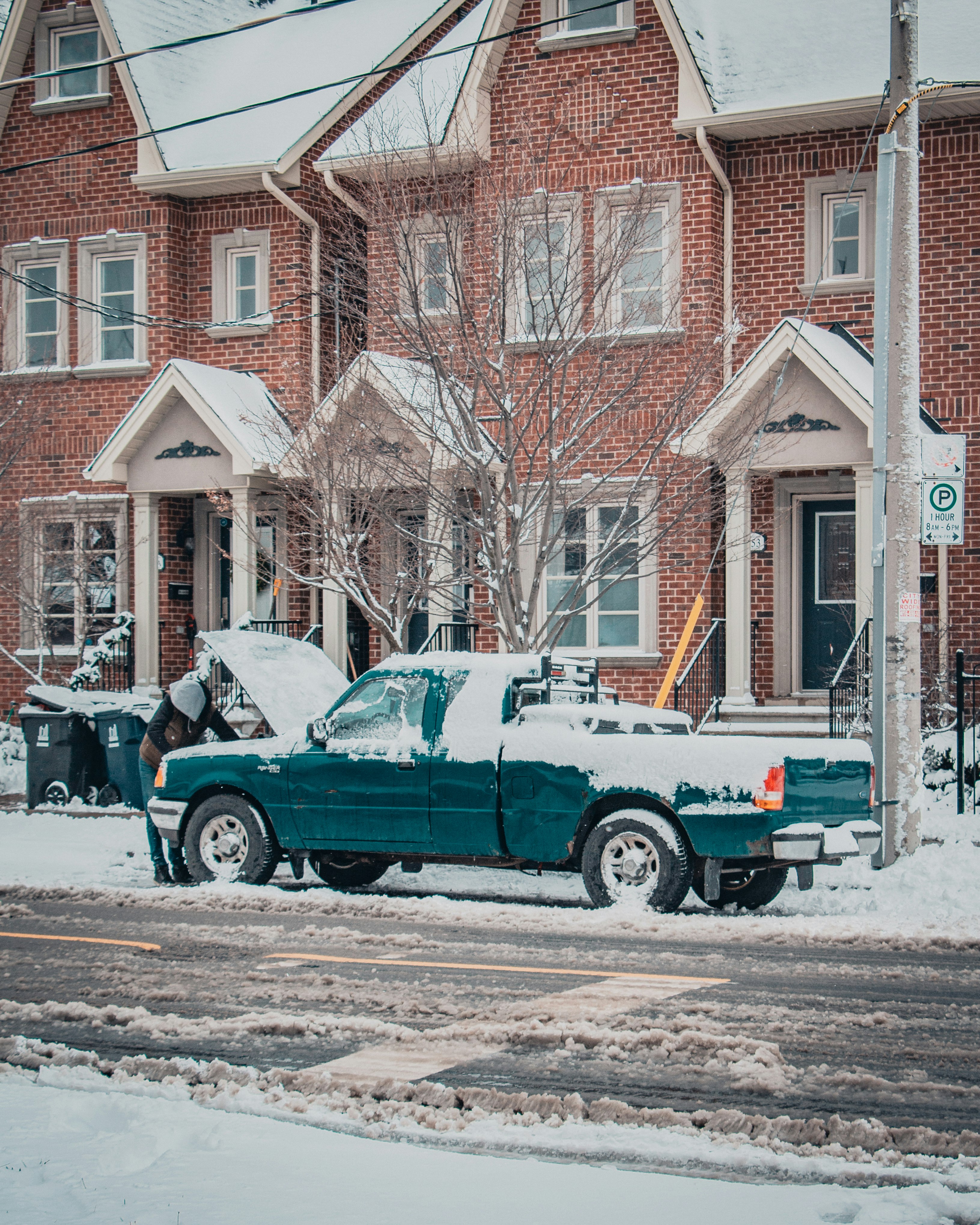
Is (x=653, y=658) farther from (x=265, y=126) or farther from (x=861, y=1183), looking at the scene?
(x=861, y=1183)

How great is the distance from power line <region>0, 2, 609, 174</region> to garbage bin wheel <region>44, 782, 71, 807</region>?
22.6 ft

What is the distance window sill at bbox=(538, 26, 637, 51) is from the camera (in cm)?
1798

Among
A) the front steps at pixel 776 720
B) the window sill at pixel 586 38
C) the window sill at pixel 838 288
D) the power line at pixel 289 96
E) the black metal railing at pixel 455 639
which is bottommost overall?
the front steps at pixel 776 720

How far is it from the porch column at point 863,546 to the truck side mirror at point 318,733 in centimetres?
763

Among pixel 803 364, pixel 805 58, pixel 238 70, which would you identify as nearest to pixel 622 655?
pixel 803 364

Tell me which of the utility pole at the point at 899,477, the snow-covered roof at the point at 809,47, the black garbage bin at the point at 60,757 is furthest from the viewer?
the snow-covered roof at the point at 809,47

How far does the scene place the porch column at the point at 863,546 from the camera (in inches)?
637

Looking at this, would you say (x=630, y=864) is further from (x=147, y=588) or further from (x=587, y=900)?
(x=147, y=588)

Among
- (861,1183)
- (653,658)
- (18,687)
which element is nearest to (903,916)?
(861,1183)

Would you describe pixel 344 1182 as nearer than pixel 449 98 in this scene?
Yes

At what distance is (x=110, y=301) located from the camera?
21156 mm

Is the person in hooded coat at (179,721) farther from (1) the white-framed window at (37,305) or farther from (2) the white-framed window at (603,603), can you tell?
(1) the white-framed window at (37,305)

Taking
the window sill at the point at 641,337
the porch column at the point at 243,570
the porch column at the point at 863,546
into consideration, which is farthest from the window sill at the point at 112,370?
the porch column at the point at 863,546

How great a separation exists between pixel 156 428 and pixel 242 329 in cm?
212
